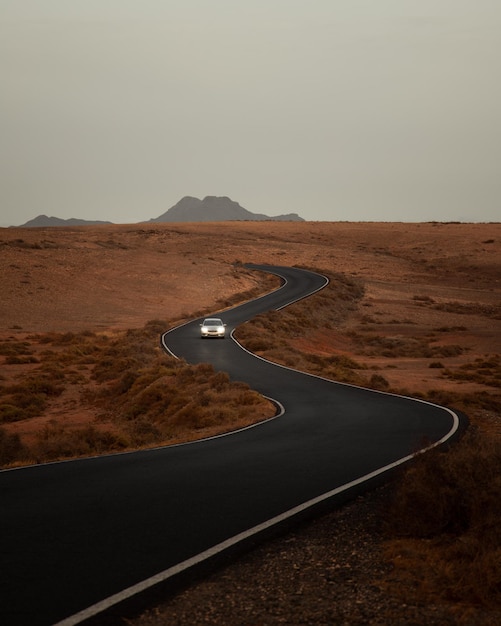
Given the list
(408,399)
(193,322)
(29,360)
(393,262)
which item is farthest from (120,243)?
(408,399)

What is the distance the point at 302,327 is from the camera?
55469 mm

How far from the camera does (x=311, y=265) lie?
112 metres

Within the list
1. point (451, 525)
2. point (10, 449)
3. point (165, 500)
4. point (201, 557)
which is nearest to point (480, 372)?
point (10, 449)

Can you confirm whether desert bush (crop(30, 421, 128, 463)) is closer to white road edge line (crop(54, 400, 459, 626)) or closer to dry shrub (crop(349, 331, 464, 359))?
white road edge line (crop(54, 400, 459, 626))

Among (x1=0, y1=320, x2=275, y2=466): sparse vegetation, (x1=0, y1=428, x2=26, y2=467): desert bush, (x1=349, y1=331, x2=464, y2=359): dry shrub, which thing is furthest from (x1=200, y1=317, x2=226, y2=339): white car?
(x1=0, y1=428, x2=26, y2=467): desert bush

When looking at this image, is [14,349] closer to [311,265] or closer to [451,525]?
[451,525]

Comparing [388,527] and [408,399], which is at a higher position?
[388,527]

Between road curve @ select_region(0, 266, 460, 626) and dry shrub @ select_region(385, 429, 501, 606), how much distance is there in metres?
1.45

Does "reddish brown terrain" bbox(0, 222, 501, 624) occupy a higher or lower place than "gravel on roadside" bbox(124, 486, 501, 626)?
lower

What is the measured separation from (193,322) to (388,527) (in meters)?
47.4

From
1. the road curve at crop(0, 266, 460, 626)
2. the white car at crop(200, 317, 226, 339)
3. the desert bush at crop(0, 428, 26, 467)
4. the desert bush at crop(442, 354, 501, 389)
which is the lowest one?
the desert bush at crop(442, 354, 501, 389)

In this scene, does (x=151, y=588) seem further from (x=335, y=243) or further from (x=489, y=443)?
(x=335, y=243)

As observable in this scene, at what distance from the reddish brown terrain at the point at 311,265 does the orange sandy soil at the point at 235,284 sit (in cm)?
18

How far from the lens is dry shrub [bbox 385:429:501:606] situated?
315 inches
